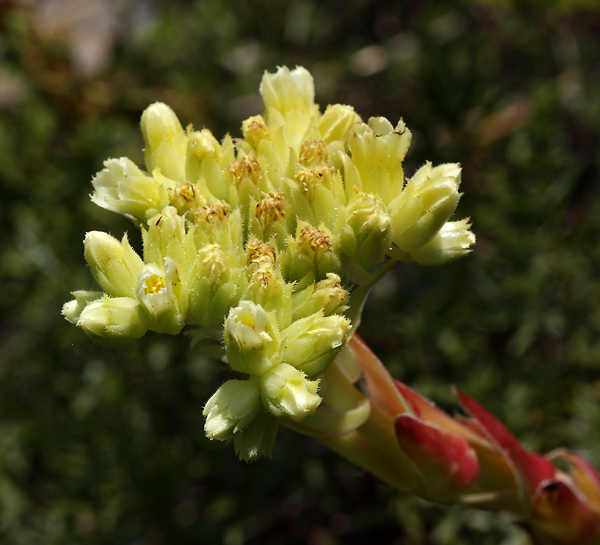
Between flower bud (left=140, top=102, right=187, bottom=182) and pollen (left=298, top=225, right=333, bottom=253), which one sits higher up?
flower bud (left=140, top=102, right=187, bottom=182)

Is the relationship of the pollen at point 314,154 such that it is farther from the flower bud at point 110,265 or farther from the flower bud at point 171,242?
the flower bud at point 110,265

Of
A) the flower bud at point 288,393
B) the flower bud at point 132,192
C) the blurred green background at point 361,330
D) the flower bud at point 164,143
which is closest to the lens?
the flower bud at point 288,393

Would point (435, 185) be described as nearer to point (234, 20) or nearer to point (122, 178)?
point (122, 178)

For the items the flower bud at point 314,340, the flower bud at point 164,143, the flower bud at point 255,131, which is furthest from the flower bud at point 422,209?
the flower bud at point 164,143

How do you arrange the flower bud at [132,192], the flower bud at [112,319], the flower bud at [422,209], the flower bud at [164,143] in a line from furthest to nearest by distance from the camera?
the flower bud at [164,143], the flower bud at [132,192], the flower bud at [422,209], the flower bud at [112,319]

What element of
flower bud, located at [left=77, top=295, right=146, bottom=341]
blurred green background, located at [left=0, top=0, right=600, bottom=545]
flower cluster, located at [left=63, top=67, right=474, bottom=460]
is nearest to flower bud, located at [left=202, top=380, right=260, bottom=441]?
flower cluster, located at [left=63, top=67, right=474, bottom=460]

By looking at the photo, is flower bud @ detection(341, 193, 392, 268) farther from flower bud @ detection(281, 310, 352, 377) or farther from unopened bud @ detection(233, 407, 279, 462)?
unopened bud @ detection(233, 407, 279, 462)

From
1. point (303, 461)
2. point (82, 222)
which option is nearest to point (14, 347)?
point (82, 222)

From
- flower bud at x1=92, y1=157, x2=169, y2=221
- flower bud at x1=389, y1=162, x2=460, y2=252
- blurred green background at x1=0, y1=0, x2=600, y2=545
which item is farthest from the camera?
blurred green background at x1=0, y1=0, x2=600, y2=545
